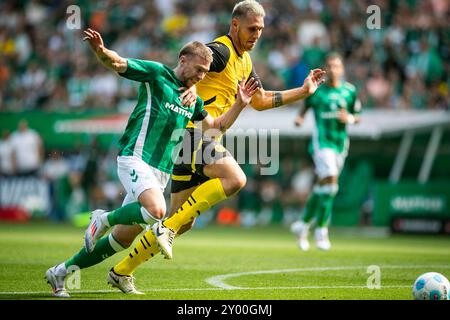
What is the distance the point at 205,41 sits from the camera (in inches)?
936

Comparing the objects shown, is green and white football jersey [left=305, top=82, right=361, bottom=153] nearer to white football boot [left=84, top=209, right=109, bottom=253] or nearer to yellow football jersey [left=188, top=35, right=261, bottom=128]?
yellow football jersey [left=188, top=35, right=261, bottom=128]

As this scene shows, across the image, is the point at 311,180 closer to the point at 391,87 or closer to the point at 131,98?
the point at 391,87

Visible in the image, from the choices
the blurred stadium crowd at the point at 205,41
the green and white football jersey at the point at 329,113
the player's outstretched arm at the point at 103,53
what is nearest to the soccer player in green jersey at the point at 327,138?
the green and white football jersey at the point at 329,113

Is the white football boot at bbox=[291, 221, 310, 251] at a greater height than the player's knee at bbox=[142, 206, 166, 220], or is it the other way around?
the player's knee at bbox=[142, 206, 166, 220]

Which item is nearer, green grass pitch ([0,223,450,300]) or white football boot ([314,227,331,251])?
green grass pitch ([0,223,450,300])

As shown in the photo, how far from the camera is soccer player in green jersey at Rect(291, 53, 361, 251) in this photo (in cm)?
1412

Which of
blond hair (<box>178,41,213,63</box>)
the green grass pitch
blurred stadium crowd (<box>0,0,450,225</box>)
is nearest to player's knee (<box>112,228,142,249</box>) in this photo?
the green grass pitch

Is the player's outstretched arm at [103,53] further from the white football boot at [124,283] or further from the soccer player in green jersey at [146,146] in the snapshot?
the white football boot at [124,283]

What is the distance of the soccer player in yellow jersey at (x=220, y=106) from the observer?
27.5 ft

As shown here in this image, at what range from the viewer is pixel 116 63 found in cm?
738

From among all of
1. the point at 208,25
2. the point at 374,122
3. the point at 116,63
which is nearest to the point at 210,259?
the point at 116,63

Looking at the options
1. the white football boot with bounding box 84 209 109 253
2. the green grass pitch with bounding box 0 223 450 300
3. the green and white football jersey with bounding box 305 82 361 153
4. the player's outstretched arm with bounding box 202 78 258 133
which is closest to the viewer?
the white football boot with bounding box 84 209 109 253

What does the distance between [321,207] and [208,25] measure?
445 inches

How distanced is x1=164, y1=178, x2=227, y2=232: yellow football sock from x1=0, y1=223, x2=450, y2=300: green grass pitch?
637 millimetres
